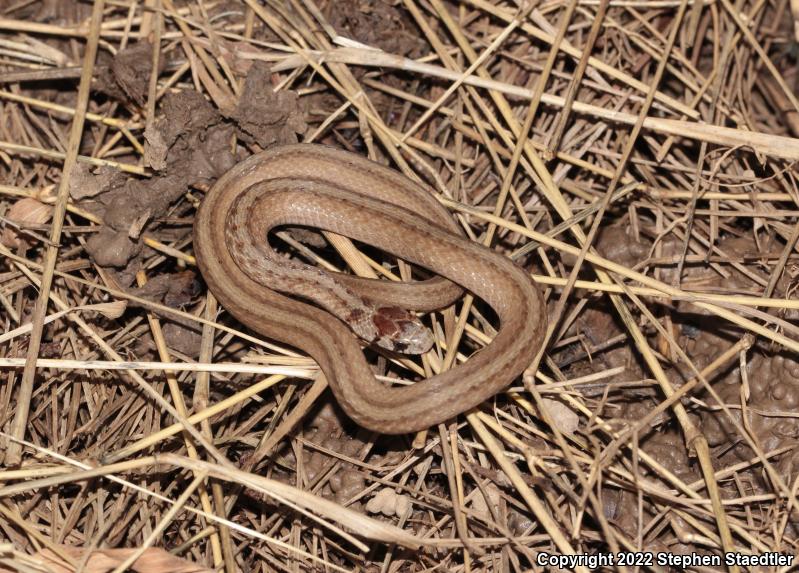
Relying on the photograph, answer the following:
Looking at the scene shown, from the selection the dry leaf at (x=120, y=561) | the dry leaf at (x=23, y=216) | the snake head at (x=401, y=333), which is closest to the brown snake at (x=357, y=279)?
the snake head at (x=401, y=333)

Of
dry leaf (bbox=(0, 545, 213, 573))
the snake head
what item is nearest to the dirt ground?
dry leaf (bbox=(0, 545, 213, 573))

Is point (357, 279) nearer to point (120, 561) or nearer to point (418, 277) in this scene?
point (418, 277)

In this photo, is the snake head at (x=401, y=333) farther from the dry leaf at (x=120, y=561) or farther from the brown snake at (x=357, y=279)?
the dry leaf at (x=120, y=561)

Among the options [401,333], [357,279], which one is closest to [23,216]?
[357,279]

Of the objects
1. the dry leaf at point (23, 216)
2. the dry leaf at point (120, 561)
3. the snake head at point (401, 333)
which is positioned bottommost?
the dry leaf at point (120, 561)

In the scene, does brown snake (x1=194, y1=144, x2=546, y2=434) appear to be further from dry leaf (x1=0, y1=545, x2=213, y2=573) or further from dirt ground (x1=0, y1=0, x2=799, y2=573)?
dry leaf (x1=0, y1=545, x2=213, y2=573)

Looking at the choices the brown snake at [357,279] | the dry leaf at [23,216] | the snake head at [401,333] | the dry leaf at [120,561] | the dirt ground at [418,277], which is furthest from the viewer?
the dry leaf at [23,216]

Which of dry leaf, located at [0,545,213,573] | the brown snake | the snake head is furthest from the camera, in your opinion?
the snake head
